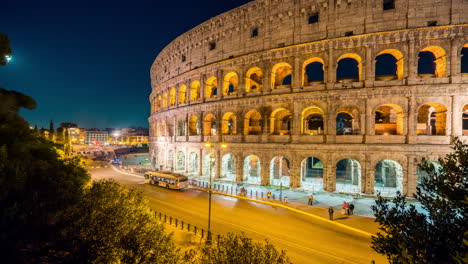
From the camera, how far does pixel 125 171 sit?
37.2 meters

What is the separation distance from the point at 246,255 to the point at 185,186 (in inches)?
786

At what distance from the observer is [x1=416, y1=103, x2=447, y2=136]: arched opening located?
18906 millimetres

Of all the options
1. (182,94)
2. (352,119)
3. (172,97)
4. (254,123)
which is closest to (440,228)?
Result: (352,119)

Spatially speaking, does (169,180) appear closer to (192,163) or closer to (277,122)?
(192,163)

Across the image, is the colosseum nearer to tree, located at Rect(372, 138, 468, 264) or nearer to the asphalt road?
the asphalt road

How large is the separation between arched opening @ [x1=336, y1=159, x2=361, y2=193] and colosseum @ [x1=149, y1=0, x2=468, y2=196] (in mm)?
139

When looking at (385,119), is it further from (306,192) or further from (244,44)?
(244,44)

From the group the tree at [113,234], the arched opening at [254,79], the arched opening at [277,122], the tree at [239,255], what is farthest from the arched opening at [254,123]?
the tree at [239,255]

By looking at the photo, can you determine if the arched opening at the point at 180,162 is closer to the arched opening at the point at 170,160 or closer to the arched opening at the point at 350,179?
the arched opening at the point at 170,160

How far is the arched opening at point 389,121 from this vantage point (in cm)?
1992

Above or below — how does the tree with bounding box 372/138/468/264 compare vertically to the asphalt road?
above

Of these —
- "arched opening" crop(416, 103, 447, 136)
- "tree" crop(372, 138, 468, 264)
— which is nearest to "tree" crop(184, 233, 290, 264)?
"tree" crop(372, 138, 468, 264)

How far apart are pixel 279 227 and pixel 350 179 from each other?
15.2 metres

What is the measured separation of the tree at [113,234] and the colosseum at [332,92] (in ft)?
26.7
